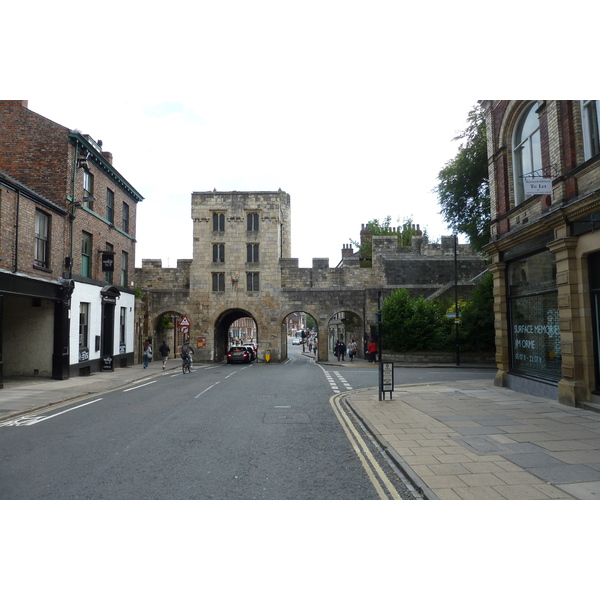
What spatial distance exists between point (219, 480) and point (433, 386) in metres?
12.0

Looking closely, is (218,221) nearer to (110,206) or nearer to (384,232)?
(110,206)

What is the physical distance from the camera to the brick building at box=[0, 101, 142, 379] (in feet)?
54.1

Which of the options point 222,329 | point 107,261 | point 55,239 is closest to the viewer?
point 55,239

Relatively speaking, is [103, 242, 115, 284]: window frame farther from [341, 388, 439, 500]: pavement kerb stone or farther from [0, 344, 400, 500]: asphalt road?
[341, 388, 439, 500]: pavement kerb stone

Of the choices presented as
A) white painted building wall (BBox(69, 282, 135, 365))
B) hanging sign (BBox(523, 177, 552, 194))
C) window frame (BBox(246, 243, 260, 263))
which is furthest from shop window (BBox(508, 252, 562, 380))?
window frame (BBox(246, 243, 260, 263))

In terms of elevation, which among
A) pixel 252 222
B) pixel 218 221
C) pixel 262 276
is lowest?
pixel 262 276

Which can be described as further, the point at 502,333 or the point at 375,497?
the point at 502,333

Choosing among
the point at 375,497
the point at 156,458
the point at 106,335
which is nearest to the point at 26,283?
the point at 106,335

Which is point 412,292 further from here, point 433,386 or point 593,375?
point 593,375

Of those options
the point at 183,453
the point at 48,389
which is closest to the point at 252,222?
the point at 48,389

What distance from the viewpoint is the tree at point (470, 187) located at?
73.7 feet

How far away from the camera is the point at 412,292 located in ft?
111

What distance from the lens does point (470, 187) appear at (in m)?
23.4

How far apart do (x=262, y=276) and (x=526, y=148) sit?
22580 millimetres
